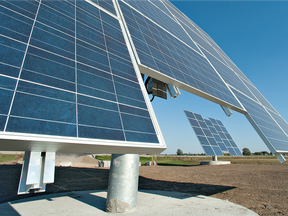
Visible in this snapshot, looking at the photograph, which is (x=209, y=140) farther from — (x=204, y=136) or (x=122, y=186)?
(x=122, y=186)

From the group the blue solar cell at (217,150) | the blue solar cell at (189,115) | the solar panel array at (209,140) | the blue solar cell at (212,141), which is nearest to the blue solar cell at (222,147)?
the solar panel array at (209,140)

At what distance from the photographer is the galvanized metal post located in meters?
6.50

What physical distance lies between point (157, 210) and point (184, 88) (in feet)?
16.4

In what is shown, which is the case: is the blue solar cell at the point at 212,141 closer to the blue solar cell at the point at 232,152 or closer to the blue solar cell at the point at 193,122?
the blue solar cell at the point at 193,122

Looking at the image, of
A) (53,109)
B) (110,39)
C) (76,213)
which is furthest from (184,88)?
(76,213)

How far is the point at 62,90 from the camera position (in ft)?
9.91

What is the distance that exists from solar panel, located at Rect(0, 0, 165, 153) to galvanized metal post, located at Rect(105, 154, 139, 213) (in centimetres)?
348

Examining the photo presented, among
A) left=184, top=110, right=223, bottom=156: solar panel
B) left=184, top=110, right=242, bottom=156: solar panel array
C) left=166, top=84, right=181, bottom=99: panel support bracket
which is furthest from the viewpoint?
left=184, top=110, right=242, bottom=156: solar panel array

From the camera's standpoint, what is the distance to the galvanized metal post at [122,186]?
6.50 meters

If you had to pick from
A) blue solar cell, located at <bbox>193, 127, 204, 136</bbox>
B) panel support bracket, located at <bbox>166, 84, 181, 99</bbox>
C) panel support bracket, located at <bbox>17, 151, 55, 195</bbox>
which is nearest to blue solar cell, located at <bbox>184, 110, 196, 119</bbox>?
blue solar cell, located at <bbox>193, 127, 204, 136</bbox>

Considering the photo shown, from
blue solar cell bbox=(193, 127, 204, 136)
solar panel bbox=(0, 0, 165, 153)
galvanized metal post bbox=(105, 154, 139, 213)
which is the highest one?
blue solar cell bbox=(193, 127, 204, 136)

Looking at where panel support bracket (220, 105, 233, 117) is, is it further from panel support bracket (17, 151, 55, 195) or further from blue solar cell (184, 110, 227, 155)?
blue solar cell (184, 110, 227, 155)

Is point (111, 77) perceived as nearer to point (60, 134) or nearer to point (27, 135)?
point (60, 134)

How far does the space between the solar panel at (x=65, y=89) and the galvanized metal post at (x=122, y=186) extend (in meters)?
3.48
